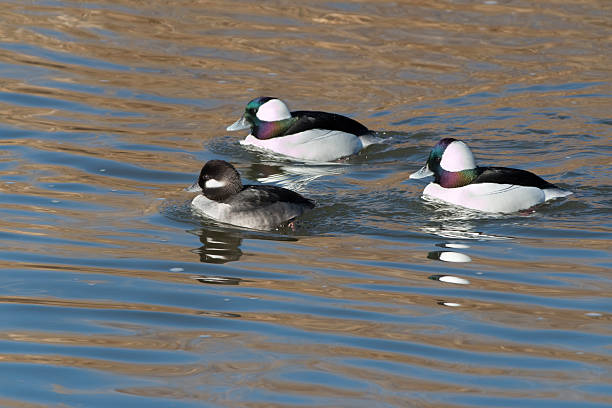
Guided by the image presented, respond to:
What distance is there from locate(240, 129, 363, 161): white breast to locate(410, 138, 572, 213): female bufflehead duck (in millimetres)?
2047

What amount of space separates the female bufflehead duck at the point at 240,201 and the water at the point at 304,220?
0.16 metres

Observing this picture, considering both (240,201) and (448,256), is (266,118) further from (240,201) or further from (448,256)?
(448,256)

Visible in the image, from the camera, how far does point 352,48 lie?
60.1 ft

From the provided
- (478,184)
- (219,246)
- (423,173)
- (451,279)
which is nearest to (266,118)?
(423,173)

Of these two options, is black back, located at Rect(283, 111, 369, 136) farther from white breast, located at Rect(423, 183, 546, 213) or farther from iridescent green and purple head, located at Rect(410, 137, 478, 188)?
white breast, located at Rect(423, 183, 546, 213)

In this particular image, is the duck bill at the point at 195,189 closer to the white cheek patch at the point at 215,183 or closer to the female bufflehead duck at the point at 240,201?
the female bufflehead duck at the point at 240,201

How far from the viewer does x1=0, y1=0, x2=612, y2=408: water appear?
6.59 m

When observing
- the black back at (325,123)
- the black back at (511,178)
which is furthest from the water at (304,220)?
the black back at (325,123)

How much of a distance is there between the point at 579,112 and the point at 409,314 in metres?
8.06

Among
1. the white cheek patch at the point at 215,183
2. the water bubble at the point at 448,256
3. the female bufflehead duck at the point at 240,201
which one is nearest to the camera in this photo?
the water bubble at the point at 448,256

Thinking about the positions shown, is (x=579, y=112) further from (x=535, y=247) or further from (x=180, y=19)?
(x=180, y=19)

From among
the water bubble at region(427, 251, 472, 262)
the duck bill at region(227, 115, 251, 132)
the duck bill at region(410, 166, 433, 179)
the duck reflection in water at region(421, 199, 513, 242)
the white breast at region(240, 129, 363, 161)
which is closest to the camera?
the water bubble at region(427, 251, 472, 262)

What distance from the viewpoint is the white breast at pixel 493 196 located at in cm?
1098

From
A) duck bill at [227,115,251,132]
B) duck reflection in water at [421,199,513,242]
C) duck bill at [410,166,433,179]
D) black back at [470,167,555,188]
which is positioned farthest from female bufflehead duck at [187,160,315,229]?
duck bill at [227,115,251,132]
